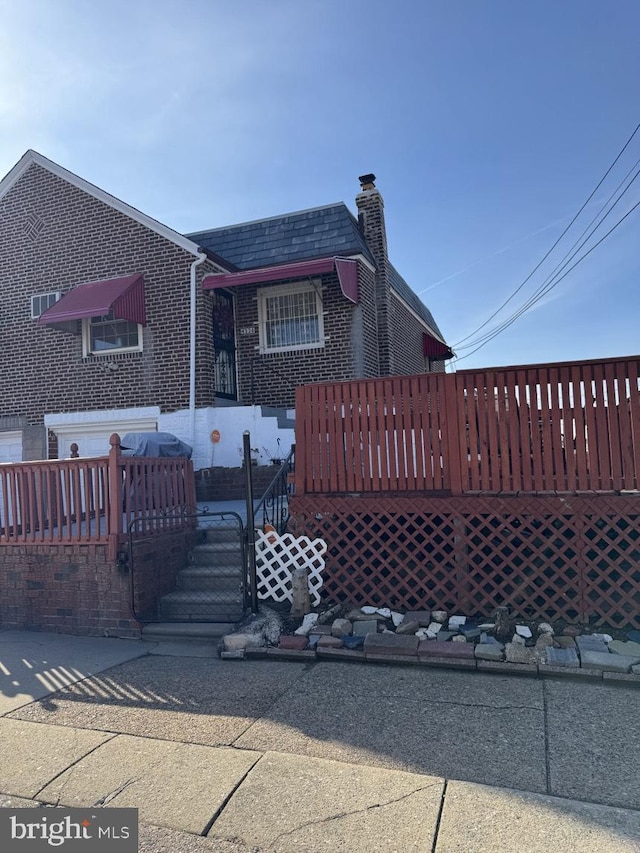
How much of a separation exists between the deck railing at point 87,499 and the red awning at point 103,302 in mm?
4393

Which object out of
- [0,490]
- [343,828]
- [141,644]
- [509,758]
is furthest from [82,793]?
[0,490]

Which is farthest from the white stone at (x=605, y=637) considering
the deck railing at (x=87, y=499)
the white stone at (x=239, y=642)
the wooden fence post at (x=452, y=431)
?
the deck railing at (x=87, y=499)

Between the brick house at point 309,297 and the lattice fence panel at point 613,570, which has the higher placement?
the brick house at point 309,297

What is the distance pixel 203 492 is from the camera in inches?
411

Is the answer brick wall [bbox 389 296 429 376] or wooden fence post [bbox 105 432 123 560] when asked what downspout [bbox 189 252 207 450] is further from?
wooden fence post [bbox 105 432 123 560]

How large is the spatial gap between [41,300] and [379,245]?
23.5 feet

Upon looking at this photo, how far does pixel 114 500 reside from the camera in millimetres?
6383

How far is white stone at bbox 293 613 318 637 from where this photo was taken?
5714 mm

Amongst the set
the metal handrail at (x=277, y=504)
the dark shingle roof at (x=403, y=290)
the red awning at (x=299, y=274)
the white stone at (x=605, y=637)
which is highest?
the dark shingle roof at (x=403, y=290)

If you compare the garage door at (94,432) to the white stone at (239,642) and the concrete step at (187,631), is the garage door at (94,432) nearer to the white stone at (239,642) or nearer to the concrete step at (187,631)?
the concrete step at (187,631)

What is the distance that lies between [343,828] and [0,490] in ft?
19.8

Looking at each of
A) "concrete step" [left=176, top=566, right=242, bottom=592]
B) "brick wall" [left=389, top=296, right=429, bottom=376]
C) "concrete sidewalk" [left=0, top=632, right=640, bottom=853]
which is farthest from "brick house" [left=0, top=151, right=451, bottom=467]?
"concrete sidewalk" [left=0, top=632, right=640, bottom=853]

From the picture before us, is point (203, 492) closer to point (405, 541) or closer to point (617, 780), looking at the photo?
point (405, 541)

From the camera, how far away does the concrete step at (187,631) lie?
19.7ft
